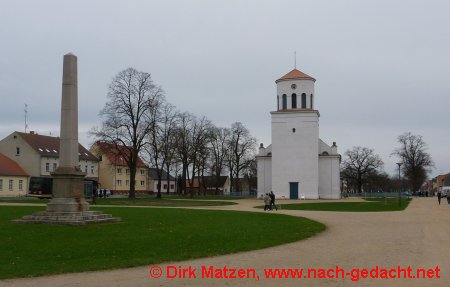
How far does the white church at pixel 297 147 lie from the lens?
215 ft

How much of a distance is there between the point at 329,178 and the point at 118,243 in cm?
5548

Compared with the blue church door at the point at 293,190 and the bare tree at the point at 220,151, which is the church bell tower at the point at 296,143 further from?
the bare tree at the point at 220,151

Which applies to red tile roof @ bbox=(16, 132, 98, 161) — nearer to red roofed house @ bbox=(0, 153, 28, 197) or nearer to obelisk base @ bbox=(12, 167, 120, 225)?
red roofed house @ bbox=(0, 153, 28, 197)

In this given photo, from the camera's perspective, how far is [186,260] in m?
12.4

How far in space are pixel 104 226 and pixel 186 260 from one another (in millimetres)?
9248

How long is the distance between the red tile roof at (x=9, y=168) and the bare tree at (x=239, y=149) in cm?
3258

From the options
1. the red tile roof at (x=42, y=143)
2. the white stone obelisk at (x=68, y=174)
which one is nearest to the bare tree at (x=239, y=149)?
the red tile roof at (x=42, y=143)

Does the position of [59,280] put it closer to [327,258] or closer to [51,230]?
[327,258]

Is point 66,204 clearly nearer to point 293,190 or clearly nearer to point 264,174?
point 293,190

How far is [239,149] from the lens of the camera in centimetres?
8762

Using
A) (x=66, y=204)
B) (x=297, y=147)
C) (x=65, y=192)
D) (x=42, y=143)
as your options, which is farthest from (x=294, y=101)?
(x=66, y=204)

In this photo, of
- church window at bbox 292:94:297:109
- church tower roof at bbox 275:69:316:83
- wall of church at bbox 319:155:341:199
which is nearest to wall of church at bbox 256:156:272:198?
wall of church at bbox 319:155:341:199

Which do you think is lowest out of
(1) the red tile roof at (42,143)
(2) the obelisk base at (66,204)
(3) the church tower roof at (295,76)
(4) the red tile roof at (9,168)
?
(2) the obelisk base at (66,204)

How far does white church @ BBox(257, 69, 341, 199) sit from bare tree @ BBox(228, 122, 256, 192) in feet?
63.6
